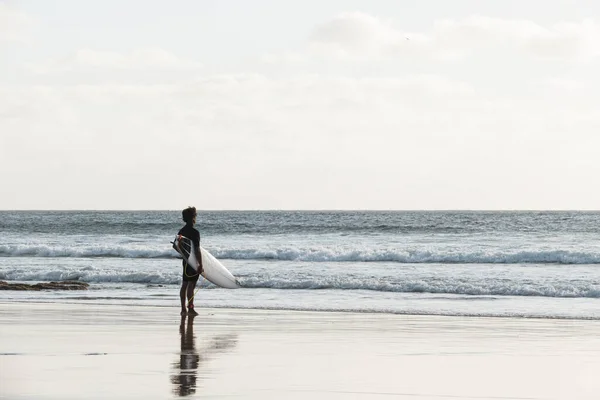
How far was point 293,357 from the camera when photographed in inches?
408

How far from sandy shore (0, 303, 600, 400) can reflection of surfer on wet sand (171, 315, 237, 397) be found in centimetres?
1

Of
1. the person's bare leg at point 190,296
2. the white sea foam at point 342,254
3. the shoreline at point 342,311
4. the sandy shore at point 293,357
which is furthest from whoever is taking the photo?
the white sea foam at point 342,254

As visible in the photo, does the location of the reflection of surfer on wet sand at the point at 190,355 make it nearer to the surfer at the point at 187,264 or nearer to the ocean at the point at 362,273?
the surfer at the point at 187,264

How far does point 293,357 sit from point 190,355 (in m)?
1.10

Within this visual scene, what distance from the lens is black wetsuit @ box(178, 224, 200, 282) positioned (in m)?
15.6

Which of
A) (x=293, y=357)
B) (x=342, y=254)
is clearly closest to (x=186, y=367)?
(x=293, y=357)

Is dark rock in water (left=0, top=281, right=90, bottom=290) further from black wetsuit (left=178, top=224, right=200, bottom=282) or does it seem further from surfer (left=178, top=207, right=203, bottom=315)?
black wetsuit (left=178, top=224, right=200, bottom=282)

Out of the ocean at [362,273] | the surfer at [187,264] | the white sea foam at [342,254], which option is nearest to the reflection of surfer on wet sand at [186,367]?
the surfer at [187,264]

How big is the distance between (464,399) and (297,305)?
1100 cm

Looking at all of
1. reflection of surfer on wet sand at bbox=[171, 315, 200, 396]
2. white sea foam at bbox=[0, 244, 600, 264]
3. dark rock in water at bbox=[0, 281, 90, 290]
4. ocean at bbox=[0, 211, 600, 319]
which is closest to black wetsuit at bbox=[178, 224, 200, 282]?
ocean at bbox=[0, 211, 600, 319]

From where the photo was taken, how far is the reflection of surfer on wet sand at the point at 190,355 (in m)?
8.25

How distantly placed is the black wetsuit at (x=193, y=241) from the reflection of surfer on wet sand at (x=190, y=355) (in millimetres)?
1562

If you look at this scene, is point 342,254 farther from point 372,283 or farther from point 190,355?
point 190,355

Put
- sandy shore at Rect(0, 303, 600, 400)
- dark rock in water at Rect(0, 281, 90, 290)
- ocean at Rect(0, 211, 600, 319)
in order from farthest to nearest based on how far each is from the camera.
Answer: dark rock in water at Rect(0, 281, 90, 290) → ocean at Rect(0, 211, 600, 319) → sandy shore at Rect(0, 303, 600, 400)
